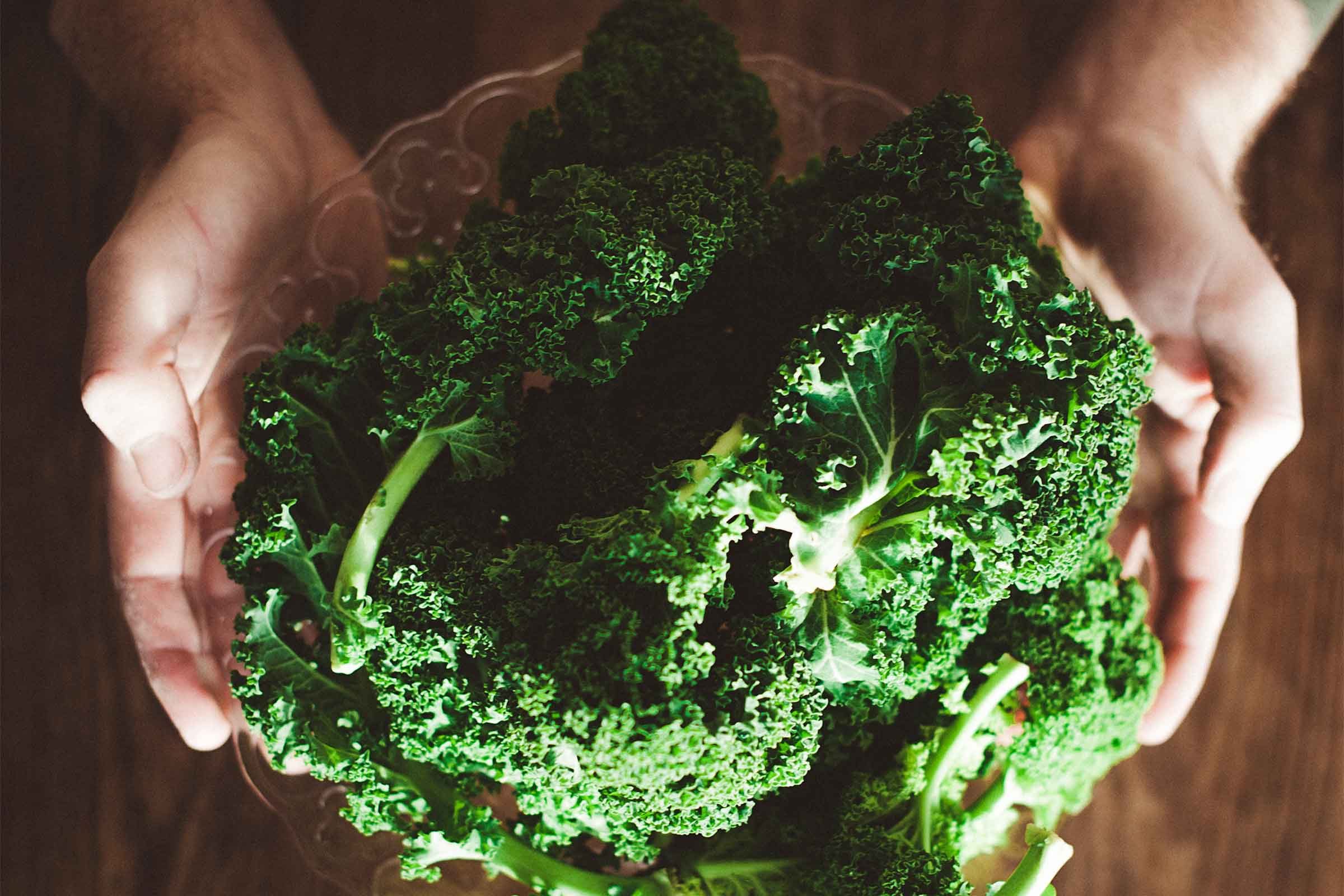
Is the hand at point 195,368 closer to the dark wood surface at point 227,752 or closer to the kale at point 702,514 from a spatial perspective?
the kale at point 702,514

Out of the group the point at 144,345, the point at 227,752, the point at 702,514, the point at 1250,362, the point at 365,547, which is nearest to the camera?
the point at 702,514

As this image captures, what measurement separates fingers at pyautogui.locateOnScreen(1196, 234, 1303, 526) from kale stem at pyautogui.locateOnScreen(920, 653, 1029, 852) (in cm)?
78

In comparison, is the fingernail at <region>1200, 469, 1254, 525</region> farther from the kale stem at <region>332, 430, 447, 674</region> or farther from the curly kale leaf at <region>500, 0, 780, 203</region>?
the kale stem at <region>332, 430, 447, 674</region>

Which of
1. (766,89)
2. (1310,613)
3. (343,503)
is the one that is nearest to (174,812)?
(343,503)

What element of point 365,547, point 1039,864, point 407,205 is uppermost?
point 407,205

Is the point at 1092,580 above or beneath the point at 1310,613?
beneath

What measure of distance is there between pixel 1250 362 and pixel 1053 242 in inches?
20.4

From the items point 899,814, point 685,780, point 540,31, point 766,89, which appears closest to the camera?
point 685,780

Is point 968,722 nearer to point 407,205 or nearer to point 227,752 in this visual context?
point 407,205

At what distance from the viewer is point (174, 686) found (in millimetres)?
2363

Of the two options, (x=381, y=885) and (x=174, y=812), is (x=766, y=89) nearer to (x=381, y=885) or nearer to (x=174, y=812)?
(x=381, y=885)

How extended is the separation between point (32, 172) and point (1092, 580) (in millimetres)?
2912

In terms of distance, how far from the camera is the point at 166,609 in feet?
7.87

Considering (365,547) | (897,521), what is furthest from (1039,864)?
(365,547)
